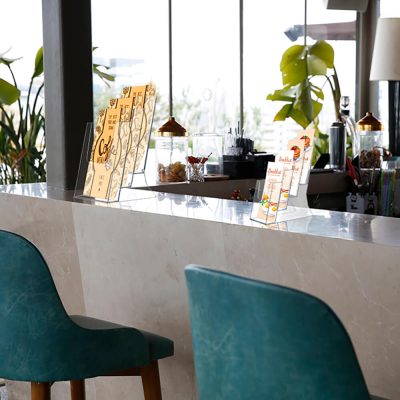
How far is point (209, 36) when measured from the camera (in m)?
6.78

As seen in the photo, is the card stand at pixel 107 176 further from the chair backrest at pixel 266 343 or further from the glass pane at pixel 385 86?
the glass pane at pixel 385 86

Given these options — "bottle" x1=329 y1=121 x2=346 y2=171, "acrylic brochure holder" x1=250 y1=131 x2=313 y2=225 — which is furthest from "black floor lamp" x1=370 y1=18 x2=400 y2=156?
"acrylic brochure holder" x1=250 y1=131 x2=313 y2=225

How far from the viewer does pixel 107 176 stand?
3.08m

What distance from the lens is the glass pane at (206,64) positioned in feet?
21.7

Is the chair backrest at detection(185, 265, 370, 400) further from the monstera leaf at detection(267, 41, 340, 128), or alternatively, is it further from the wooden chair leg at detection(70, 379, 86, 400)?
the monstera leaf at detection(267, 41, 340, 128)

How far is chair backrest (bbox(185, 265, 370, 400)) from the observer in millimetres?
1545

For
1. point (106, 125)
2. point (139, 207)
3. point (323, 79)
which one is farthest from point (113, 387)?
point (323, 79)

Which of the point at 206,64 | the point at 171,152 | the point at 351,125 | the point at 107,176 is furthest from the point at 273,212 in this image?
the point at 206,64

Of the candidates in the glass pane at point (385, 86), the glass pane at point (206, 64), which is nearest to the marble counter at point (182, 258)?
the glass pane at point (206, 64)

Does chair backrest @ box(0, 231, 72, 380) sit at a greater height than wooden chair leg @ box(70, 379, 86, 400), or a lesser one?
greater

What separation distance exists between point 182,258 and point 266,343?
39.5 inches

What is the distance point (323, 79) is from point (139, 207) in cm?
518

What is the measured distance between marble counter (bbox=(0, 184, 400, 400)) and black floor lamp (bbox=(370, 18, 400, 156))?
11.8 feet

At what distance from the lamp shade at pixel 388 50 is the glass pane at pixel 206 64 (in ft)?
3.87
